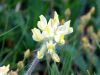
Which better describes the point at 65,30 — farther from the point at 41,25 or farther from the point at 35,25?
the point at 35,25

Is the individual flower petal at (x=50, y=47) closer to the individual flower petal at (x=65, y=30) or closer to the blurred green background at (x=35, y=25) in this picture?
the individual flower petal at (x=65, y=30)

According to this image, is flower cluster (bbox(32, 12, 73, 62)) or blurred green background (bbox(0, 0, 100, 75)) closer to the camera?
flower cluster (bbox(32, 12, 73, 62))

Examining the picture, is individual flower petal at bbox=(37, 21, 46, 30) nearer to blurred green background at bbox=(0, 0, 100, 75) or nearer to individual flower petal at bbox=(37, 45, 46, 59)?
individual flower petal at bbox=(37, 45, 46, 59)

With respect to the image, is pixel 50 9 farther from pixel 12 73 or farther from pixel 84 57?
pixel 12 73

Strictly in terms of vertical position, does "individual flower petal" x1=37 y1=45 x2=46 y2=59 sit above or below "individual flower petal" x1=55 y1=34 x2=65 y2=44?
below

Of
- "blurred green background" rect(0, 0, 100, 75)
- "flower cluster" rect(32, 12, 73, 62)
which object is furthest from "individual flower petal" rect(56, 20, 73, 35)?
"blurred green background" rect(0, 0, 100, 75)

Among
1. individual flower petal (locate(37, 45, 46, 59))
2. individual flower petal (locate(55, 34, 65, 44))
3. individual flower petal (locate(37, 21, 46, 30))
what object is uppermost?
individual flower petal (locate(37, 21, 46, 30))

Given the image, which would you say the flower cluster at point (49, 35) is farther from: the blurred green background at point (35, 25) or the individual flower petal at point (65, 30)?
the blurred green background at point (35, 25)

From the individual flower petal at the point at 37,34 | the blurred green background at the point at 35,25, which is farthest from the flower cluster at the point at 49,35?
the blurred green background at the point at 35,25

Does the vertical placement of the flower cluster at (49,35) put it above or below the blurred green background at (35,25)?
below

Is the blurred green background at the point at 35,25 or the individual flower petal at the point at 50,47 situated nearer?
the individual flower petal at the point at 50,47

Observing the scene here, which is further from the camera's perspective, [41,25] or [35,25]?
[35,25]

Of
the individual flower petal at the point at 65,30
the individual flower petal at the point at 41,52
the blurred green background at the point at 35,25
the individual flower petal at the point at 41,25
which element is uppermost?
the blurred green background at the point at 35,25

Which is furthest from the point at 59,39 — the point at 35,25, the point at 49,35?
the point at 35,25
